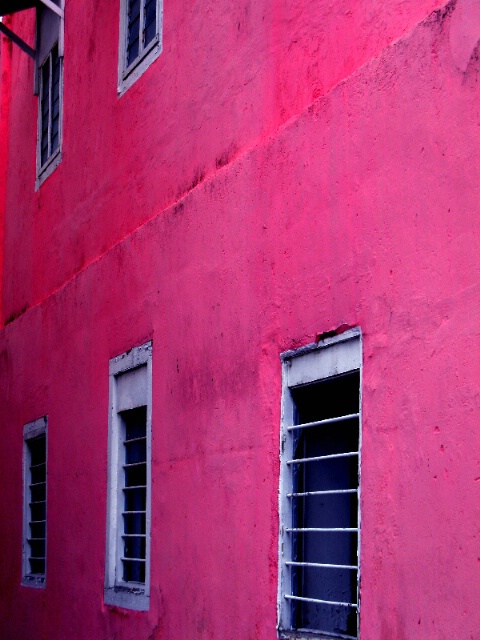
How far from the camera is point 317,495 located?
574 centimetres

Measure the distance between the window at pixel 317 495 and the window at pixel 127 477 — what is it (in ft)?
6.89

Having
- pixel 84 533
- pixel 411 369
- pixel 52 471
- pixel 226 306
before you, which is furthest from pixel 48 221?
pixel 411 369

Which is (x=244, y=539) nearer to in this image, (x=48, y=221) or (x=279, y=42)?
(x=279, y=42)

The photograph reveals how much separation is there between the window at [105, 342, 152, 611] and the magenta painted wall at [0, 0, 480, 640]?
16cm

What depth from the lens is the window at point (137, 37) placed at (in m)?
7.98

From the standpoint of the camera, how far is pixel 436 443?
15.0ft

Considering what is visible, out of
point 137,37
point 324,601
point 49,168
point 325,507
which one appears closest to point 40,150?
point 49,168

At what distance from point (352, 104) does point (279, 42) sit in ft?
3.40

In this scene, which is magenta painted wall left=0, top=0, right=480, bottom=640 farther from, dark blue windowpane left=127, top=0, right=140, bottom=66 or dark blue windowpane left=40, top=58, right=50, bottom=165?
dark blue windowpane left=40, top=58, right=50, bottom=165

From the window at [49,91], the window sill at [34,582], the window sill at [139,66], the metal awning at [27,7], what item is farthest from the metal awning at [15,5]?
the window sill at [34,582]

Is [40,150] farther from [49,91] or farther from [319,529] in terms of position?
[319,529]

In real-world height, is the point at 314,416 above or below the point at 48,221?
below

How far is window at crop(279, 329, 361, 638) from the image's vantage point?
18.4 ft

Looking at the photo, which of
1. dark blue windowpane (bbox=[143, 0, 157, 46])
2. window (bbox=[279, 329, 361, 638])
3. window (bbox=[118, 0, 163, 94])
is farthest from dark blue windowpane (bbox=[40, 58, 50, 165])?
window (bbox=[279, 329, 361, 638])
